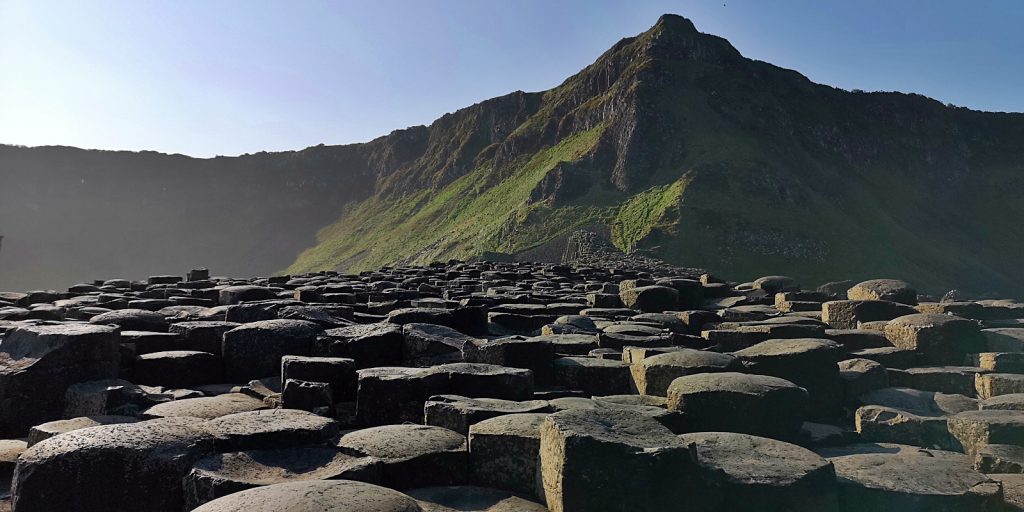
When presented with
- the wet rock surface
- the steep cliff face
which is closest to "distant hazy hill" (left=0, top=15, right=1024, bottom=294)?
the steep cliff face

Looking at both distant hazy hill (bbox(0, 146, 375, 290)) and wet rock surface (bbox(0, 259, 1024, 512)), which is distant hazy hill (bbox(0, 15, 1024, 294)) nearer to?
distant hazy hill (bbox(0, 146, 375, 290))

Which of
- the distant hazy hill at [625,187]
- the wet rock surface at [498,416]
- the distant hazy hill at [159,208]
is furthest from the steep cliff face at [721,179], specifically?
Result: the wet rock surface at [498,416]

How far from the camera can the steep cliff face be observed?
173ft

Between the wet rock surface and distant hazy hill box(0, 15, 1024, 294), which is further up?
distant hazy hill box(0, 15, 1024, 294)

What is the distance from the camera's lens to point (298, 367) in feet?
20.2

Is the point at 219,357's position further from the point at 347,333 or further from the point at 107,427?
the point at 107,427

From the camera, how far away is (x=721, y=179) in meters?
56.9

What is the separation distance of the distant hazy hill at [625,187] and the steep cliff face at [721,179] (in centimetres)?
24

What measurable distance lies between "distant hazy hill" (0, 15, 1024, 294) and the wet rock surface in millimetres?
40634

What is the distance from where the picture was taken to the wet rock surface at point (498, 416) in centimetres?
400

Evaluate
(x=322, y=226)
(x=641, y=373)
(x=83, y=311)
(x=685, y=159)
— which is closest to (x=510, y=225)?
(x=685, y=159)

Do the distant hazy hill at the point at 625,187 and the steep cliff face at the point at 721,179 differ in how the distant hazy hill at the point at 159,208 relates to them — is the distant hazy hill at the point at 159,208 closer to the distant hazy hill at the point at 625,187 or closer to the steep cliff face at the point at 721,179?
the distant hazy hill at the point at 625,187

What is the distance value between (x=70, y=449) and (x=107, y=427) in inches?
12.2

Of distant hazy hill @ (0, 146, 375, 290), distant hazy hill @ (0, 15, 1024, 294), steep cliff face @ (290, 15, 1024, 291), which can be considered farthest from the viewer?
distant hazy hill @ (0, 146, 375, 290)
